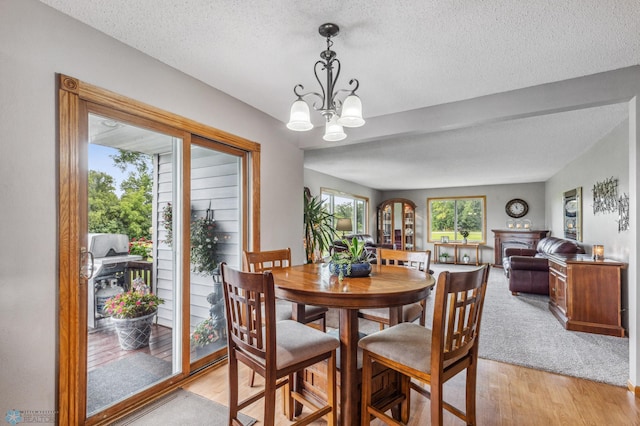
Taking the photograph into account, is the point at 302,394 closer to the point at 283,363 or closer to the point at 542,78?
the point at 283,363

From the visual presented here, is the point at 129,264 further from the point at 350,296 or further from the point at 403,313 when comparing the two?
the point at 403,313

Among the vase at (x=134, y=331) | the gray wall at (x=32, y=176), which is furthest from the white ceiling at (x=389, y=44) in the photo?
the vase at (x=134, y=331)

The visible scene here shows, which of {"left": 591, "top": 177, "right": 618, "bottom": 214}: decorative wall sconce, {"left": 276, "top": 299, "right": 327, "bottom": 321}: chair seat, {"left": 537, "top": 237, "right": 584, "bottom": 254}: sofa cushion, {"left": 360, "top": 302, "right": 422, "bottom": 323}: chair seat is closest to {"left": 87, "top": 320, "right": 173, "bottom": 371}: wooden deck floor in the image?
{"left": 276, "top": 299, "right": 327, "bottom": 321}: chair seat

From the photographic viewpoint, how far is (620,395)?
2342mm

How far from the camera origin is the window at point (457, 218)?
31.3 ft

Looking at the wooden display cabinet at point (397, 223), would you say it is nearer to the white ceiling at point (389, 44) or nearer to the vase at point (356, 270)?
the white ceiling at point (389, 44)

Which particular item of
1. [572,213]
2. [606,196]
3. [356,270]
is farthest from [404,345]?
[572,213]

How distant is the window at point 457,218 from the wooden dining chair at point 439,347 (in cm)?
876

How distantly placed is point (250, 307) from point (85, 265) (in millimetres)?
1126

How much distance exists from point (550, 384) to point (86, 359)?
131 inches

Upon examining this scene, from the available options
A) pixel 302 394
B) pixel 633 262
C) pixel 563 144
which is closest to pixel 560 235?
pixel 563 144

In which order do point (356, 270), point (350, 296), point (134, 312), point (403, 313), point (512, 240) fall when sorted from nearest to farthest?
point (350, 296) < point (356, 270) < point (134, 312) < point (403, 313) < point (512, 240)

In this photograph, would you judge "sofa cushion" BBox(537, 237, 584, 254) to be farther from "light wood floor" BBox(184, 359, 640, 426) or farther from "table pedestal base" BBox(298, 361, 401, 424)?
"table pedestal base" BBox(298, 361, 401, 424)

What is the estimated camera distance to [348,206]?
872 centimetres
